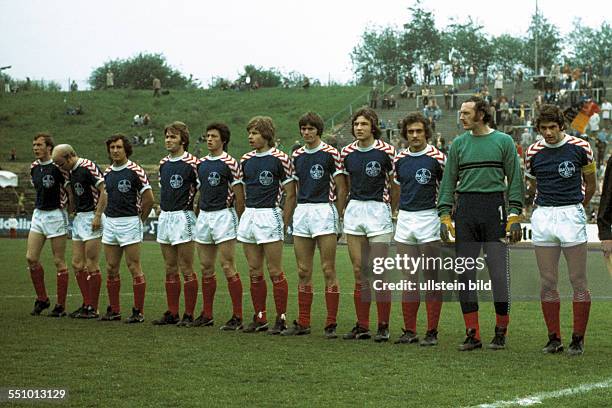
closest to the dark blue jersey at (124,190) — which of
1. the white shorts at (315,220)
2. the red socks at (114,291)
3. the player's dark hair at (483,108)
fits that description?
the red socks at (114,291)

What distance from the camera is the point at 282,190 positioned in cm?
1148

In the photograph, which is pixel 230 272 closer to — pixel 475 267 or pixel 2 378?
pixel 475 267

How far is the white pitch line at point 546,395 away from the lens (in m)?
7.08

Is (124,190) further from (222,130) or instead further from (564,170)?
(564,170)

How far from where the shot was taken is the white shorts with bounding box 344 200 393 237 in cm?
1062

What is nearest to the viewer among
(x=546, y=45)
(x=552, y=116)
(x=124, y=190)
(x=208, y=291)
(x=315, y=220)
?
(x=552, y=116)

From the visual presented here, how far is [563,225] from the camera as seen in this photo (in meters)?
9.48

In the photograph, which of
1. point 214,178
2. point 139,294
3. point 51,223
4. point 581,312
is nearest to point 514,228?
point 581,312

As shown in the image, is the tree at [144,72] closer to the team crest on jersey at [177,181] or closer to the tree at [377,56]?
the tree at [377,56]

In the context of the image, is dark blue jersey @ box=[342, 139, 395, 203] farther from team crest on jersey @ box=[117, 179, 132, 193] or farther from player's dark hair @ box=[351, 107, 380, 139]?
team crest on jersey @ box=[117, 179, 132, 193]

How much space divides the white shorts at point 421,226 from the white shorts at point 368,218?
357 millimetres

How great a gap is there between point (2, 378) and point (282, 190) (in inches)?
166

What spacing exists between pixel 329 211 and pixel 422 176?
1.19m

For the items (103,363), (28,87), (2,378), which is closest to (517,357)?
(103,363)
